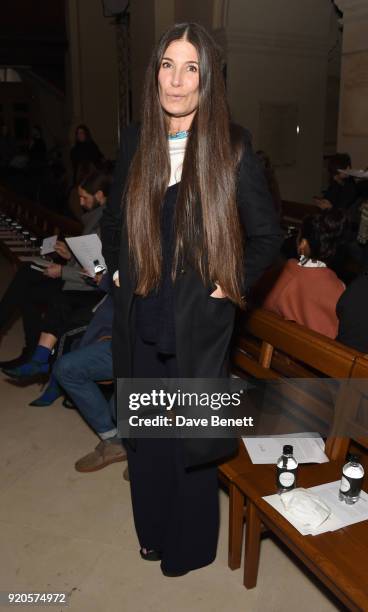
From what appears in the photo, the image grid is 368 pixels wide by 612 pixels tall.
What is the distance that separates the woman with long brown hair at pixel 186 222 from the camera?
1.81 meters

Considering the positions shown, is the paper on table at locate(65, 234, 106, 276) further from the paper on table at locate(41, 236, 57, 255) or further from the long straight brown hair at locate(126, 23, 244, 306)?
the long straight brown hair at locate(126, 23, 244, 306)

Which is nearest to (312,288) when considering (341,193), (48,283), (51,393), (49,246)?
(51,393)

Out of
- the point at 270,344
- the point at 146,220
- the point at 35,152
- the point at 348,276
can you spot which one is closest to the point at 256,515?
the point at 270,344

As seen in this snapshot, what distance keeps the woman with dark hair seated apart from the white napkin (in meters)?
1.07

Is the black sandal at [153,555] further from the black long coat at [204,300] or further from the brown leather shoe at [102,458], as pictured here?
the brown leather shoe at [102,458]

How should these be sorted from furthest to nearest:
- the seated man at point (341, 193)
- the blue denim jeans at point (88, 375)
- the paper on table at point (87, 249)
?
the seated man at point (341, 193), the paper on table at point (87, 249), the blue denim jeans at point (88, 375)

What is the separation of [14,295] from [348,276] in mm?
2325

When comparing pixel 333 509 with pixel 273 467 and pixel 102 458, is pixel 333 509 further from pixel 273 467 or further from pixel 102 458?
pixel 102 458

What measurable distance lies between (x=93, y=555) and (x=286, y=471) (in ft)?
3.13

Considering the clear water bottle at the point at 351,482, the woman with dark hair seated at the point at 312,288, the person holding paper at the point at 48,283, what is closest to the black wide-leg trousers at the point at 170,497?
the clear water bottle at the point at 351,482

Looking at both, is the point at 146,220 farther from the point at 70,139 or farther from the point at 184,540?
the point at 70,139

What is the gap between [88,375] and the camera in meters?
3.12

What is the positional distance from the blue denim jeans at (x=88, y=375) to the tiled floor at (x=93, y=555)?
A: 315 mm

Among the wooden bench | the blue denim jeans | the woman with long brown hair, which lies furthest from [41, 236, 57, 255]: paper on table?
the woman with long brown hair
